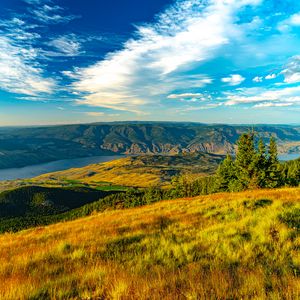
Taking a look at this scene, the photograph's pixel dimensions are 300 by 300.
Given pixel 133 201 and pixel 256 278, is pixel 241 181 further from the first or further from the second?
pixel 133 201

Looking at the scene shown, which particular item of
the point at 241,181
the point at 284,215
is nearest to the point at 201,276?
the point at 284,215

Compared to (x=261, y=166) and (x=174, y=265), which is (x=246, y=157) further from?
(x=174, y=265)

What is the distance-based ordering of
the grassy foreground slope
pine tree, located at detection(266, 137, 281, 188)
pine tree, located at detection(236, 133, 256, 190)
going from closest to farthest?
the grassy foreground slope, pine tree, located at detection(236, 133, 256, 190), pine tree, located at detection(266, 137, 281, 188)

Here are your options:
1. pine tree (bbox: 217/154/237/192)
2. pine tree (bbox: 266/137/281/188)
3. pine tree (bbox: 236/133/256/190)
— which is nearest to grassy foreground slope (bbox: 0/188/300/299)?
pine tree (bbox: 236/133/256/190)

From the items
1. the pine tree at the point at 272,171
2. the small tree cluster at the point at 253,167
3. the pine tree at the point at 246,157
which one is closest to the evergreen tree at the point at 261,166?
the small tree cluster at the point at 253,167

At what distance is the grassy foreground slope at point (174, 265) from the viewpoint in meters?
4.25

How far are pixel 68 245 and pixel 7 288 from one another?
3755 millimetres

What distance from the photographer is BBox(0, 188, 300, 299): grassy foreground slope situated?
13.9 feet

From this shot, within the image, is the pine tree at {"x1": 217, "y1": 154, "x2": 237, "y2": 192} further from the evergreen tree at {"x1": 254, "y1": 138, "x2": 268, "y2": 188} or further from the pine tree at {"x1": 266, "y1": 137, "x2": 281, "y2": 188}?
the pine tree at {"x1": 266, "y1": 137, "x2": 281, "y2": 188}

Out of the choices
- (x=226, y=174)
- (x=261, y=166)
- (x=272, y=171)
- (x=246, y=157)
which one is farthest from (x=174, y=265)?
(x=226, y=174)

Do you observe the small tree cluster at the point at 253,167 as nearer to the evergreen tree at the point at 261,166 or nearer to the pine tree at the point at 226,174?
the evergreen tree at the point at 261,166

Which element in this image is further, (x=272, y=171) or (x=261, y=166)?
(x=272, y=171)

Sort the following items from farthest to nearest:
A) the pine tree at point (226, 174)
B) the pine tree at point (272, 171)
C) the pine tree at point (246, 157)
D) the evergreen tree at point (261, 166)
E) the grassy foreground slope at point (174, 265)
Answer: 1. the pine tree at point (226, 174)
2. the pine tree at point (272, 171)
3. the evergreen tree at point (261, 166)
4. the pine tree at point (246, 157)
5. the grassy foreground slope at point (174, 265)

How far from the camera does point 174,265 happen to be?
5.65 metres
